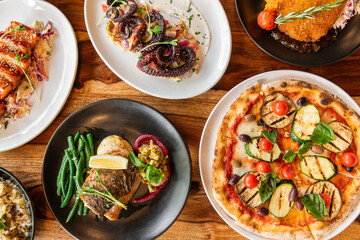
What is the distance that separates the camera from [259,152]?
12.2 feet

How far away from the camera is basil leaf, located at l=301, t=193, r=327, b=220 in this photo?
358cm

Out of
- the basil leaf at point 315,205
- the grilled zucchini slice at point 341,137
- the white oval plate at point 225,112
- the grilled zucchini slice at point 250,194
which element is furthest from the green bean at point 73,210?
the grilled zucchini slice at point 341,137

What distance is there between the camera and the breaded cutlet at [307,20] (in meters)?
3.87

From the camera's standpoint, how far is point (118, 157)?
12.0 ft

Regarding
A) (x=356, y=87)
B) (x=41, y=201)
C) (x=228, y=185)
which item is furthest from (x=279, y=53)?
(x=41, y=201)

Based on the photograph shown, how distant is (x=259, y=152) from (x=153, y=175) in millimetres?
1281

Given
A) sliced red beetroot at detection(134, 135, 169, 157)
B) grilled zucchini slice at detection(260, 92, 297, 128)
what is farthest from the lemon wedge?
grilled zucchini slice at detection(260, 92, 297, 128)

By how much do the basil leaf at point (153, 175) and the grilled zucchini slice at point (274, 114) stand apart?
1410mm

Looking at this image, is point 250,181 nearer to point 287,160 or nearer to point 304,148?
point 287,160

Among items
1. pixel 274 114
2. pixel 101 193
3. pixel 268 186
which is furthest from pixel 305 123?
pixel 101 193

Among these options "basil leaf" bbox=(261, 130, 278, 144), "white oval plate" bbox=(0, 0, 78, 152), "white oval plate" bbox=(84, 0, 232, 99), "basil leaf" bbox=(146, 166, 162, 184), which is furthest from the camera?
"white oval plate" bbox=(0, 0, 78, 152)

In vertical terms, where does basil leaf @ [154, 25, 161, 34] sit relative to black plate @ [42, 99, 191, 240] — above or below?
above

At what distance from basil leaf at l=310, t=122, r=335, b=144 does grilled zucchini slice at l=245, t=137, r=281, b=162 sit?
435 mm

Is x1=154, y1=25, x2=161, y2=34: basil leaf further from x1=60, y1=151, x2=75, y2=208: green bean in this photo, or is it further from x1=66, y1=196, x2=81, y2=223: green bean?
x1=66, y1=196, x2=81, y2=223: green bean
